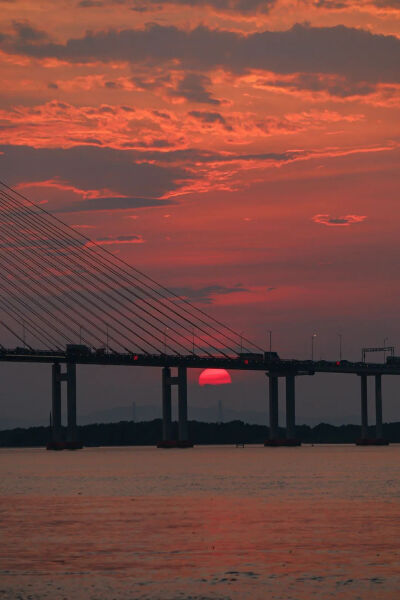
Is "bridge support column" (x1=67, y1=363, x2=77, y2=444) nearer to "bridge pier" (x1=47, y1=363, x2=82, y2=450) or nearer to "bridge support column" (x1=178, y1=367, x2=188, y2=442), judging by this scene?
"bridge pier" (x1=47, y1=363, x2=82, y2=450)

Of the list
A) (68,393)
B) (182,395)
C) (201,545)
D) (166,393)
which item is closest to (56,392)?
(68,393)

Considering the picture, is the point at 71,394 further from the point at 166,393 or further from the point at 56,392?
the point at 166,393

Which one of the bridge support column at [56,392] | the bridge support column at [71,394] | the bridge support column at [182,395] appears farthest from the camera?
the bridge support column at [182,395]

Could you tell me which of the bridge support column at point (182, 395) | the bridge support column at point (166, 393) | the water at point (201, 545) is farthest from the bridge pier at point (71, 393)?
the water at point (201, 545)

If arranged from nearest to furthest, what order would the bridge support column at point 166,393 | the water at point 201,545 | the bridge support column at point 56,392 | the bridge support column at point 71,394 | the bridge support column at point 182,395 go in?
the water at point 201,545 < the bridge support column at point 71,394 < the bridge support column at point 56,392 < the bridge support column at point 182,395 < the bridge support column at point 166,393

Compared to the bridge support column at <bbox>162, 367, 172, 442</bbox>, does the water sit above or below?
below

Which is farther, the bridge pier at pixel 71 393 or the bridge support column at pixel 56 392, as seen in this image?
the bridge support column at pixel 56 392

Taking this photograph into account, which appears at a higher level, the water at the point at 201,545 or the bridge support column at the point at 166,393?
the bridge support column at the point at 166,393

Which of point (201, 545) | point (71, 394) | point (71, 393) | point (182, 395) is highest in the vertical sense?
point (71, 393)

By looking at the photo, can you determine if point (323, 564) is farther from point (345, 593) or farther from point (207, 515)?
point (207, 515)

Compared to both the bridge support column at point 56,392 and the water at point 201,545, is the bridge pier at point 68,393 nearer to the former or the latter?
the bridge support column at point 56,392

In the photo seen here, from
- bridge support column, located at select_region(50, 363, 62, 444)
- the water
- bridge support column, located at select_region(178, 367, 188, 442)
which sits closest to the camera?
the water

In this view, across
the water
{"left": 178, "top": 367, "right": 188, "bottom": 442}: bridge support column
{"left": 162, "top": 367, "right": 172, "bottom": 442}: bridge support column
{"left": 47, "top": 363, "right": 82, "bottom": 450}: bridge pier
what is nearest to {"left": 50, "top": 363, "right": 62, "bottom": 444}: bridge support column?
{"left": 47, "top": 363, "right": 82, "bottom": 450}: bridge pier

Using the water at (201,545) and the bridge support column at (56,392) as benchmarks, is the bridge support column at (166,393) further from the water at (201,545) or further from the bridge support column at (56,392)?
the water at (201,545)
